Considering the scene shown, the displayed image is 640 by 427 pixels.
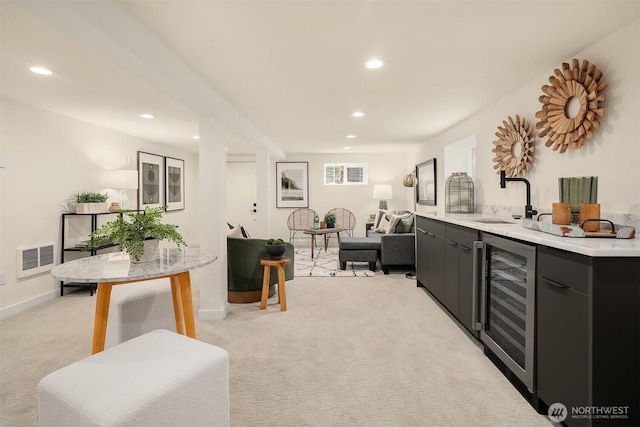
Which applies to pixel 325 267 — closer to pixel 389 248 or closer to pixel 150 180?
pixel 389 248

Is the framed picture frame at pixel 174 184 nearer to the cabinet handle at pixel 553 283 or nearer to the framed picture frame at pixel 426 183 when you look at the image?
the framed picture frame at pixel 426 183

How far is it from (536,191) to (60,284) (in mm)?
5380

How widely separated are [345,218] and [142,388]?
7077 mm

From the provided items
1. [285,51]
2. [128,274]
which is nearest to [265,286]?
[128,274]

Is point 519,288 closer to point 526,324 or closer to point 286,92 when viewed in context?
point 526,324

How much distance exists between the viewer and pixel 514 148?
332 cm

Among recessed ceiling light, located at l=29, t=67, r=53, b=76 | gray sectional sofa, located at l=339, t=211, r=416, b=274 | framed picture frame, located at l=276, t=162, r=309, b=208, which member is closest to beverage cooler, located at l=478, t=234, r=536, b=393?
gray sectional sofa, located at l=339, t=211, r=416, b=274

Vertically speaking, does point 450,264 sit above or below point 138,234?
below

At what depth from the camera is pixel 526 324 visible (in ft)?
6.31

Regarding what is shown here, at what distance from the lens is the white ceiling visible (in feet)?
6.05

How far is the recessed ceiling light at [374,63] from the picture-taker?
2.58 m

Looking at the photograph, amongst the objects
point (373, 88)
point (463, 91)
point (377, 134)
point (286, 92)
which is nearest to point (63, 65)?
point (286, 92)

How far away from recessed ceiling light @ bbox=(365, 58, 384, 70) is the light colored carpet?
2.22 metres

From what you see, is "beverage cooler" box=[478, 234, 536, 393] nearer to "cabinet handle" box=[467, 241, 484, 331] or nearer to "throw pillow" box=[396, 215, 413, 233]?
"cabinet handle" box=[467, 241, 484, 331]
